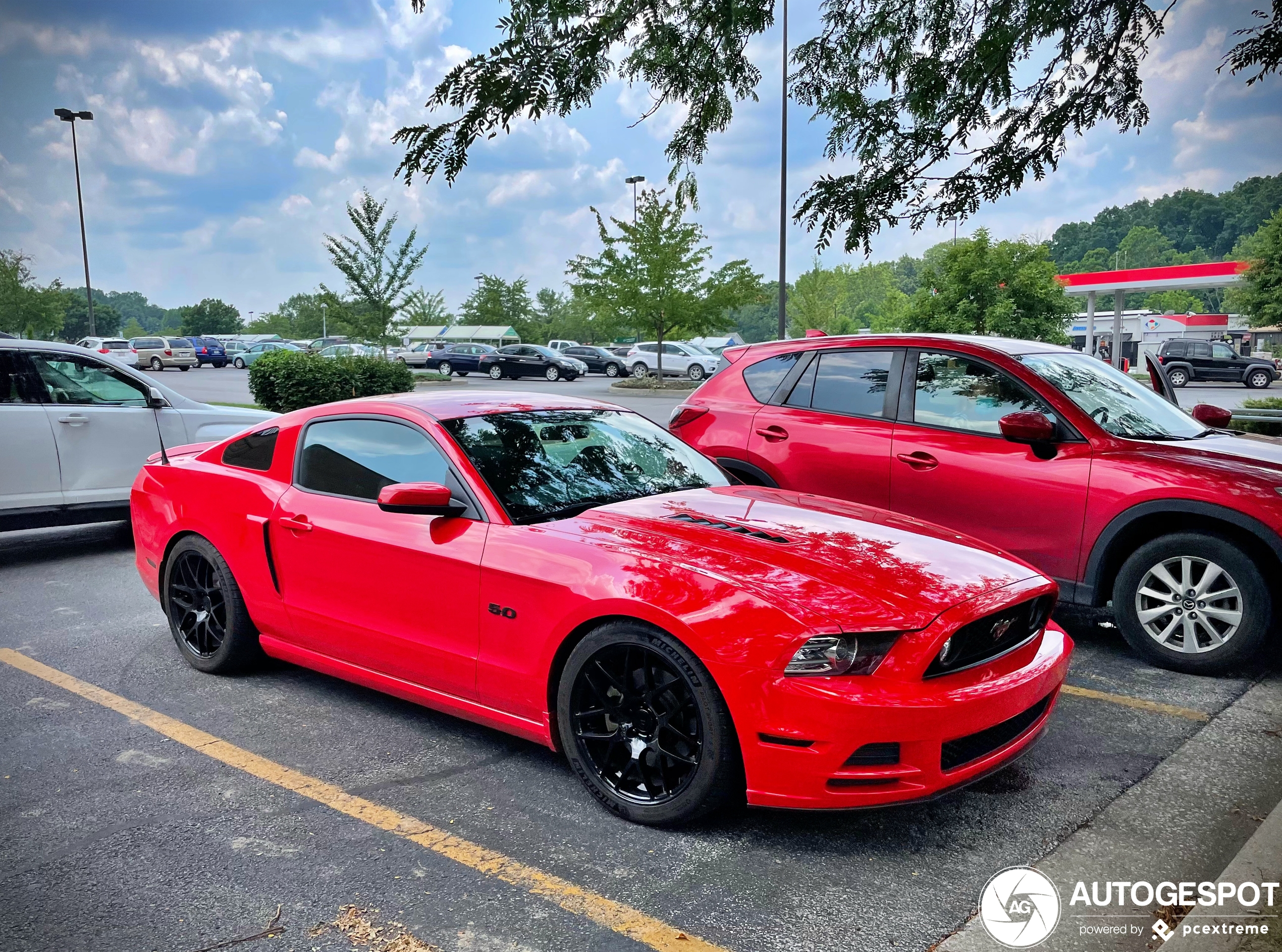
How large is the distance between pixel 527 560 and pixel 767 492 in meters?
1.38

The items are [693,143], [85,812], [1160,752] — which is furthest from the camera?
[693,143]

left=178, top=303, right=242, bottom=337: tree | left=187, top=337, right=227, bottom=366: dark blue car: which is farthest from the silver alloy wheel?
left=178, top=303, right=242, bottom=337: tree

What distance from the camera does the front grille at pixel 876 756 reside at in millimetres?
2967

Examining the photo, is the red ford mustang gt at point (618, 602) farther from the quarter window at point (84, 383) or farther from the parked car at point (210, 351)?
the parked car at point (210, 351)

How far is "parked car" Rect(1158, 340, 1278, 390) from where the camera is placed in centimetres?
3675

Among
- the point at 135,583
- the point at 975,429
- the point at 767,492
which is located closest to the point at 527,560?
the point at 767,492

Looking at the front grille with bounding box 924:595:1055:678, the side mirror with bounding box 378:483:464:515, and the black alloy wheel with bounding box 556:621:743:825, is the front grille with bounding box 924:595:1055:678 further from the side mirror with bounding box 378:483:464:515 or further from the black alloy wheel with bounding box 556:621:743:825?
the side mirror with bounding box 378:483:464:515

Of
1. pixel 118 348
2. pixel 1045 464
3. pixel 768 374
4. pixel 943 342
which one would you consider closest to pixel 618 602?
pixel 1045 464

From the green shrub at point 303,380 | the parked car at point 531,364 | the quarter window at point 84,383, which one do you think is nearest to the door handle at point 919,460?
the quarter window at point 84,383

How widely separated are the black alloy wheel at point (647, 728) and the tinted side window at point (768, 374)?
355 centimetres

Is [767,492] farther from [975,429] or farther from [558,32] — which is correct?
[558,32]

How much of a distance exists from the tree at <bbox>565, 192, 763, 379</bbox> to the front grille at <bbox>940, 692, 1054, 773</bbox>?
30.2m

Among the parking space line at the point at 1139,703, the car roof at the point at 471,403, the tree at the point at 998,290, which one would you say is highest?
the tree at the point at 998,290

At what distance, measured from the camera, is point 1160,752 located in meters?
3.96
